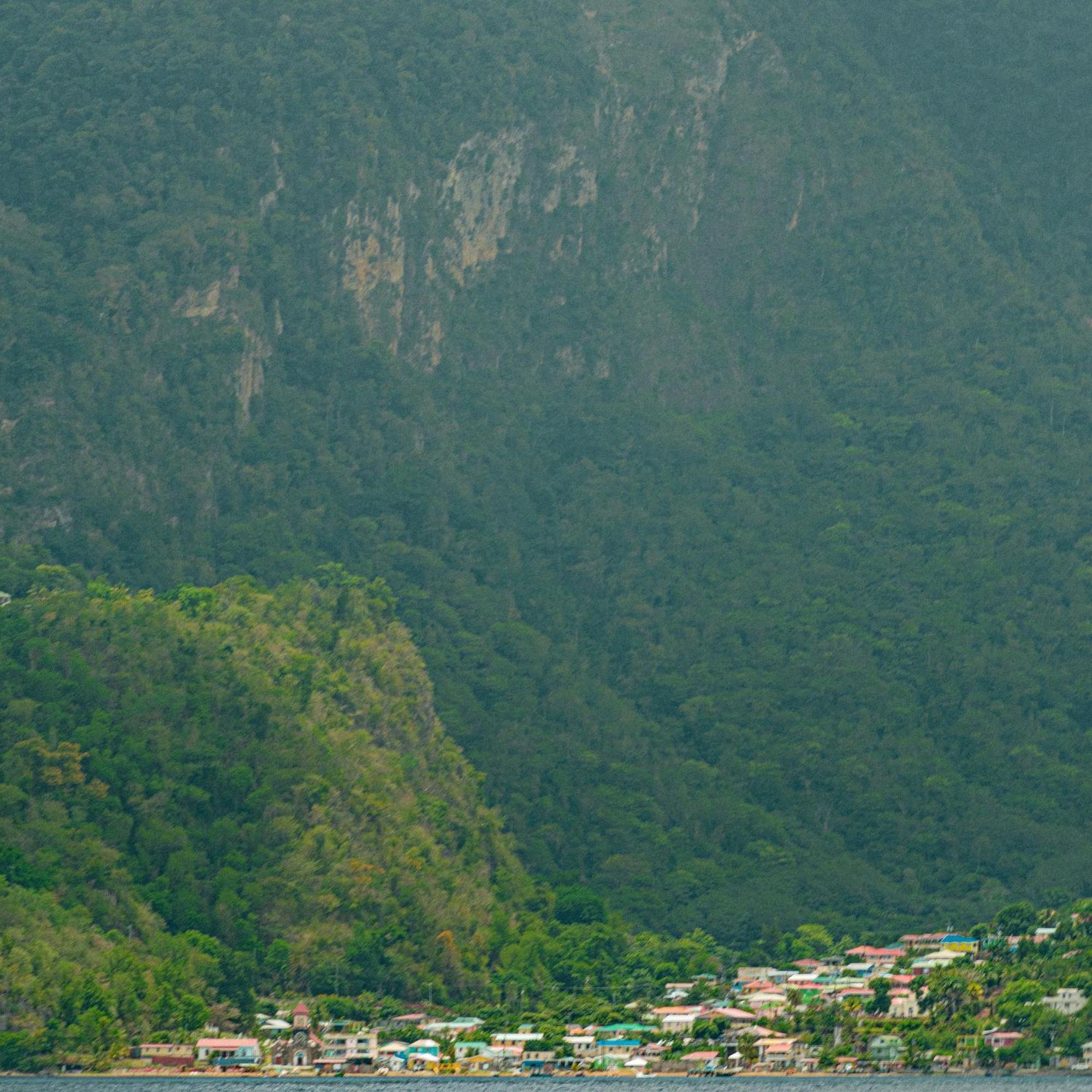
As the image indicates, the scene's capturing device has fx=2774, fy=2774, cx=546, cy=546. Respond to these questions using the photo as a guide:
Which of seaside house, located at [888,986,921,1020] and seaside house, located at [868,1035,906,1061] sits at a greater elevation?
seaside house, located at [888,986,921,1020]

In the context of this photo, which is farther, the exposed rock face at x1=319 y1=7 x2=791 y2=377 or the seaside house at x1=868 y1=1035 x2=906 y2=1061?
the exposed rock face at x1=319 y1=7 x2=791 y2=377

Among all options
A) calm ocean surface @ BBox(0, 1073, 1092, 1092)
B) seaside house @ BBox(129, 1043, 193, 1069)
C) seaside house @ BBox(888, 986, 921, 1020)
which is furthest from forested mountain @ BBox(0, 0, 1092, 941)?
seaside house @ BBox(129, 1043, 193, 1069)

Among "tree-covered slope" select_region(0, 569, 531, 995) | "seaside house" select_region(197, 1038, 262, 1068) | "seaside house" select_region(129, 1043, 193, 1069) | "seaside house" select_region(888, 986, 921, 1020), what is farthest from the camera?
"tree-covered slope" select_region(0, 569, 531, 995)

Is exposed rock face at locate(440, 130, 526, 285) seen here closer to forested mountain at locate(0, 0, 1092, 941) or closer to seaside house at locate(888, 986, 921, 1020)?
forested mountain at locate(0, 0, 1092, 941)

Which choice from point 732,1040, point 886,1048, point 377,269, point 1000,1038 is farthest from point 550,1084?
point 377,269

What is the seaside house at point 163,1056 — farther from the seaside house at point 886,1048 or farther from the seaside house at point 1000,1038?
the seaside house at point 1000,1038

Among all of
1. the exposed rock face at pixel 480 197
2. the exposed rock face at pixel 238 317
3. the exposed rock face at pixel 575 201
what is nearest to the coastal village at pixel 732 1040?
the exposed rock face at pixel 238 317

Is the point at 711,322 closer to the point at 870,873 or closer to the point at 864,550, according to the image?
A: the point at 864,550
